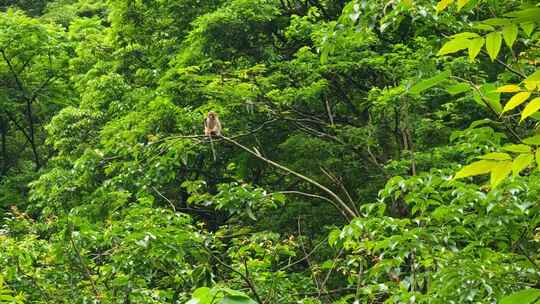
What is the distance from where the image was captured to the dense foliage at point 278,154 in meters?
2.49

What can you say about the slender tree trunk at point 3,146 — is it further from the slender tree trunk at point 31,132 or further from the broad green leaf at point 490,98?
the broad green leaf at point 490,98

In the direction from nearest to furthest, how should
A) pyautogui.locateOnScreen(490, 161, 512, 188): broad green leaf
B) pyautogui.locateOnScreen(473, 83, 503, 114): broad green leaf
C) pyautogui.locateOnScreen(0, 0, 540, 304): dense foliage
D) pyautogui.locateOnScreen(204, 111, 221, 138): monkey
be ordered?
pyautogui.locateOnScreen(490, 161, 512, 188): broad green leaf → pyautogui.locateOnScreen(473, 83, 503, 114): broad green leaf → pyautogui.locateOnScreen(0, 0, 540, 304): dense foliage → pyautogui.locateOnScreen(204, 111, 221, 138): monkey

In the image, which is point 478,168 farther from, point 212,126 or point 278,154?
point 278,154

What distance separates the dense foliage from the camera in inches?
98.1

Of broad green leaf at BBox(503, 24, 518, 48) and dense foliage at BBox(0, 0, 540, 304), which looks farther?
dense foliage at BBox(0, 0, 540, 304)

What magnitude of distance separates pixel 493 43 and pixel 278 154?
23.3 feet

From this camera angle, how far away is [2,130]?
48.9 feet

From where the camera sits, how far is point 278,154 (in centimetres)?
827

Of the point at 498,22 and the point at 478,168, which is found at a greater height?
the point at 498,22

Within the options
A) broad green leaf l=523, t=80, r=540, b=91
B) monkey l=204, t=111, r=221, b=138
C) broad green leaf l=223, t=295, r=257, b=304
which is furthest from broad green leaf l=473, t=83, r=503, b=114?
monkey l=204, t=111, r=221, b=138

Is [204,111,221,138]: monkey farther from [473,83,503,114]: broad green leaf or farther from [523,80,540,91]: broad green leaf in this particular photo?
[523,80,540,91]: broad green leaf

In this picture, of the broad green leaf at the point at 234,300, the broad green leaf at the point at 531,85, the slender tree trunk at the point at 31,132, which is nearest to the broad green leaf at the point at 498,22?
the broad green leaf at the point at 531,85

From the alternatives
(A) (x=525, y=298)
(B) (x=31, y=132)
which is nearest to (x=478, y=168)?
(A) (x=525, y=298)

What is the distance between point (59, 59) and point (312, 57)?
Result: 8.55m
